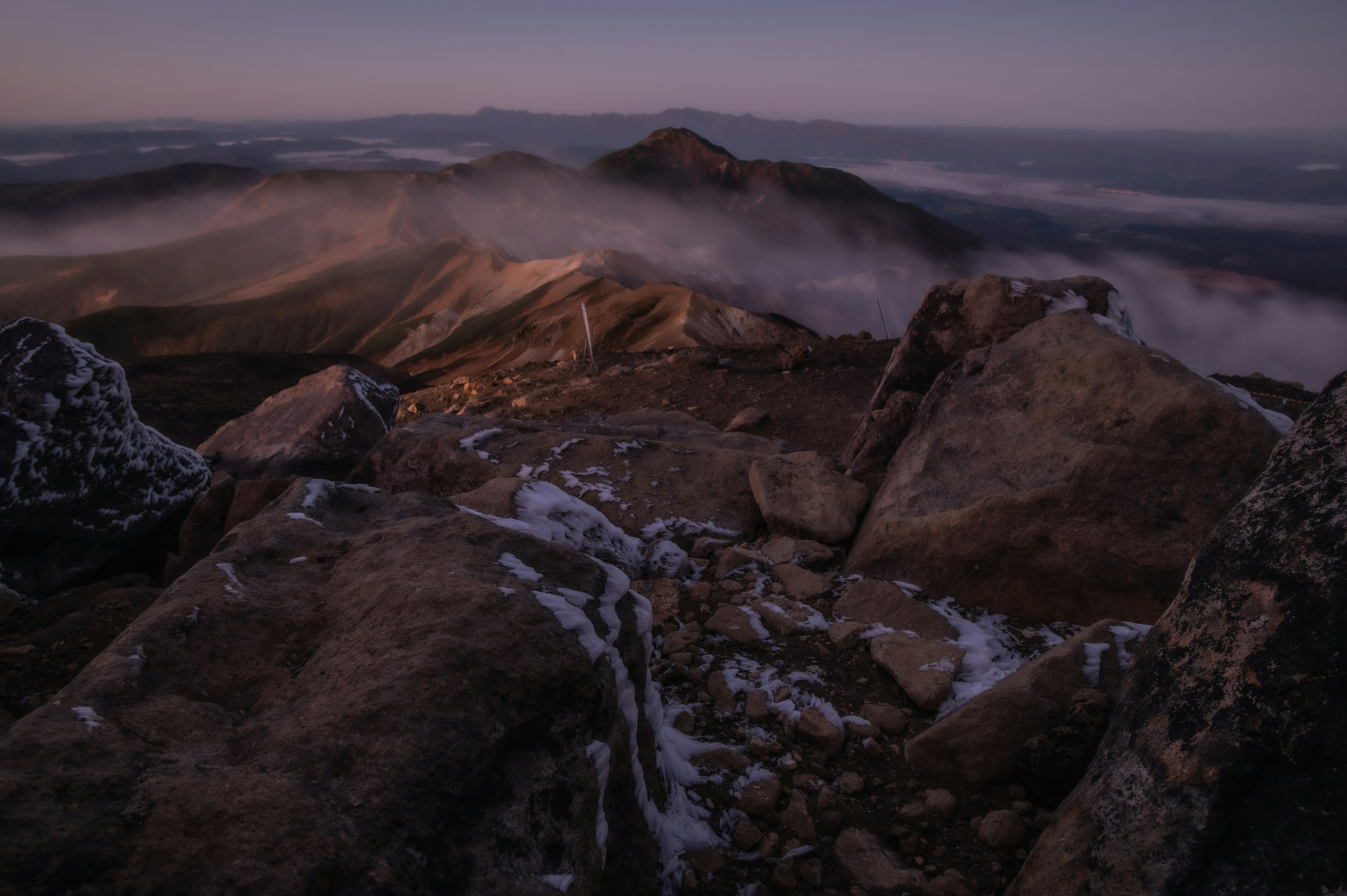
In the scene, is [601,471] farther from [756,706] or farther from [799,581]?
[756,706]

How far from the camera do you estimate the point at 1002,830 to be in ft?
9.12

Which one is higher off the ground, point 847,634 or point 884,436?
point 884,436

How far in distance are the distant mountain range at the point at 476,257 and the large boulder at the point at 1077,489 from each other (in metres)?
19.6

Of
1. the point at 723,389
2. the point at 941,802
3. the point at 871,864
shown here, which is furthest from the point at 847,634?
the point at 723,389

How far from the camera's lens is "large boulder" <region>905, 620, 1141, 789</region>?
308 centimetres

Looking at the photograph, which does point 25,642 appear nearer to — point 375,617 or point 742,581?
point 375,617

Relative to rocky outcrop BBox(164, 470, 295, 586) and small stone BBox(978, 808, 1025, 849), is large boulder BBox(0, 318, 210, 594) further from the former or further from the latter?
small stone BBox(978, 808, 1025, 849)

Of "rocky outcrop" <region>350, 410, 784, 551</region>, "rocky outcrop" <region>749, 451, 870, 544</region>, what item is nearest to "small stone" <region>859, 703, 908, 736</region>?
"rocky outcrop" <region>749, 451, 870, 544</region>

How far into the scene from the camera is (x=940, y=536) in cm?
536

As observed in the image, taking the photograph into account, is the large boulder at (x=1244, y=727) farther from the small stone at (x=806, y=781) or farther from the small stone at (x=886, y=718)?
the small stone at (x=886, y=718)

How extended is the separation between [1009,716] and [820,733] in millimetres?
888

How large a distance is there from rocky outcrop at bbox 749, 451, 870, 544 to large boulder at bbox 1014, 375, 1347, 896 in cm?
352

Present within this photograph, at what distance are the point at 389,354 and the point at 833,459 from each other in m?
67.8

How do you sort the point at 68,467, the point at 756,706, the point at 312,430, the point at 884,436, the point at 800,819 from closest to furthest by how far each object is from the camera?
the point at 800,819 → the point at 756,706 → the point at 68,467 → the point at 884,436 → the point at 312,430
